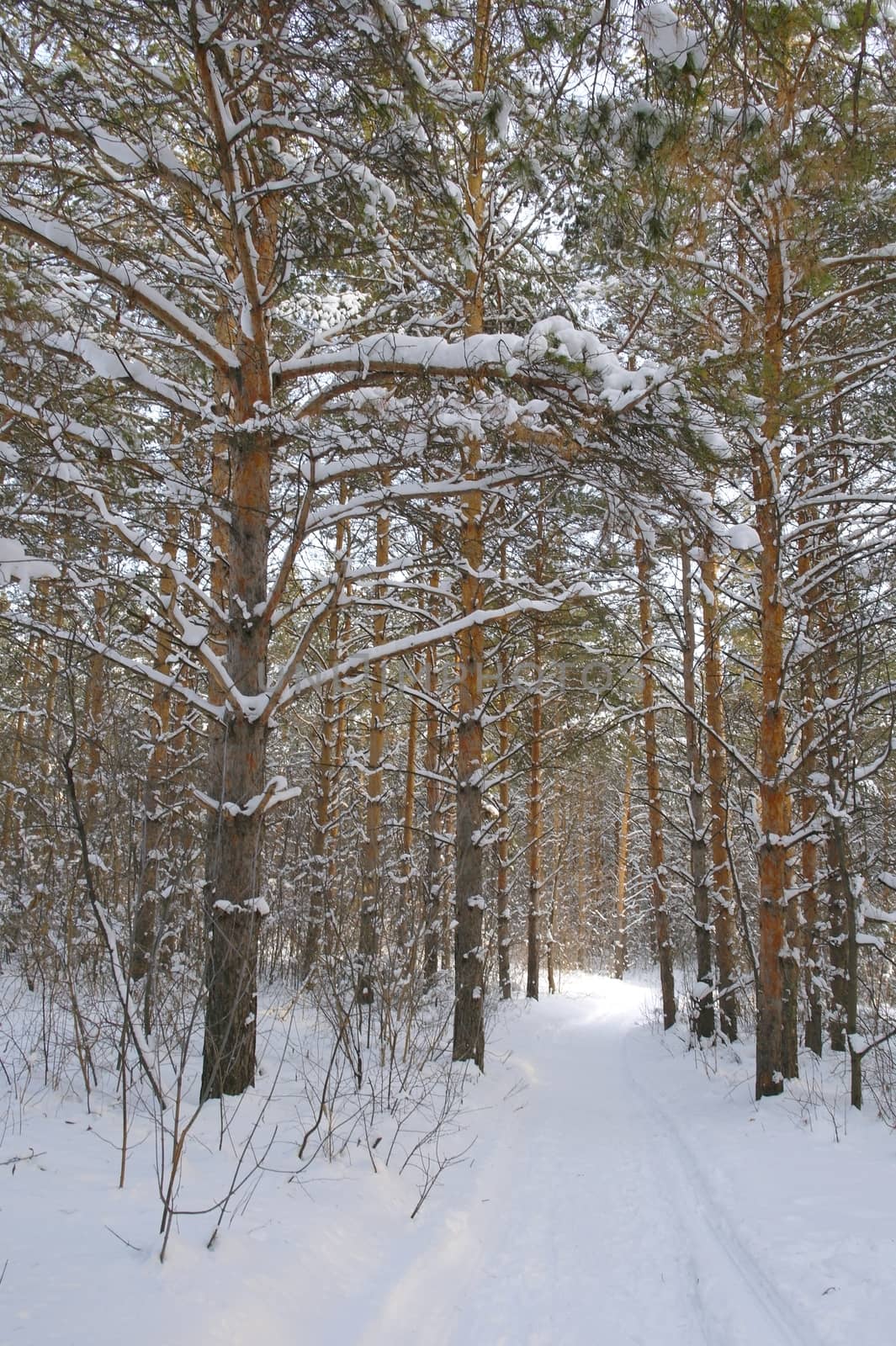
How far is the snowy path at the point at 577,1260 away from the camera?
3.22 metres

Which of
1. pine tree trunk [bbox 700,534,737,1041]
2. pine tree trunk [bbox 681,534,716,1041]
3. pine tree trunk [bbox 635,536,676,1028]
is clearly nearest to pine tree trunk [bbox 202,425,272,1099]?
pine tree trunk [bbox 700,534,737,1041]

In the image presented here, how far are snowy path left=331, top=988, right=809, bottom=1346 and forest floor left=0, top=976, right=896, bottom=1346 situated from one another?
15 mm

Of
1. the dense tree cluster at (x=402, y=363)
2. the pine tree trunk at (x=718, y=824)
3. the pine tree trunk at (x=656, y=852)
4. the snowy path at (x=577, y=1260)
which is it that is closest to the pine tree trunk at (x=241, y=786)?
the dense tree cluster at (x=402, y=363)

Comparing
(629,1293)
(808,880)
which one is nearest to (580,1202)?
(629,1293)

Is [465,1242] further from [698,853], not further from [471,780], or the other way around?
[698,853]

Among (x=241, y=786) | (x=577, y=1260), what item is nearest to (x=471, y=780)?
(x=241, y=786)

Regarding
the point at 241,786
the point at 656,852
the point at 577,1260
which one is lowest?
the point at 577,1260

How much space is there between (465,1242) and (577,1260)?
23.7 inches

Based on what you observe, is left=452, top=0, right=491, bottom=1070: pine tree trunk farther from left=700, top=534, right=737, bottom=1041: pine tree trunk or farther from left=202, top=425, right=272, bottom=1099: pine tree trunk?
left=700, top=534, right=737, bottom=1041: pine tree trunk

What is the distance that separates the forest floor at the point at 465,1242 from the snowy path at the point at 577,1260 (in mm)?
15

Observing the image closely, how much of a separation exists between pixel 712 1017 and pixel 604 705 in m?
4.93

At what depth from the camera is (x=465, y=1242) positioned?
4.10 metres

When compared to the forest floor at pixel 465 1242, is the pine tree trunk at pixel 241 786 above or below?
above

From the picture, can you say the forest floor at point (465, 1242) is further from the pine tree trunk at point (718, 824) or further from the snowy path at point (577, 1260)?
the pine tree trunk at point (718, 824)
